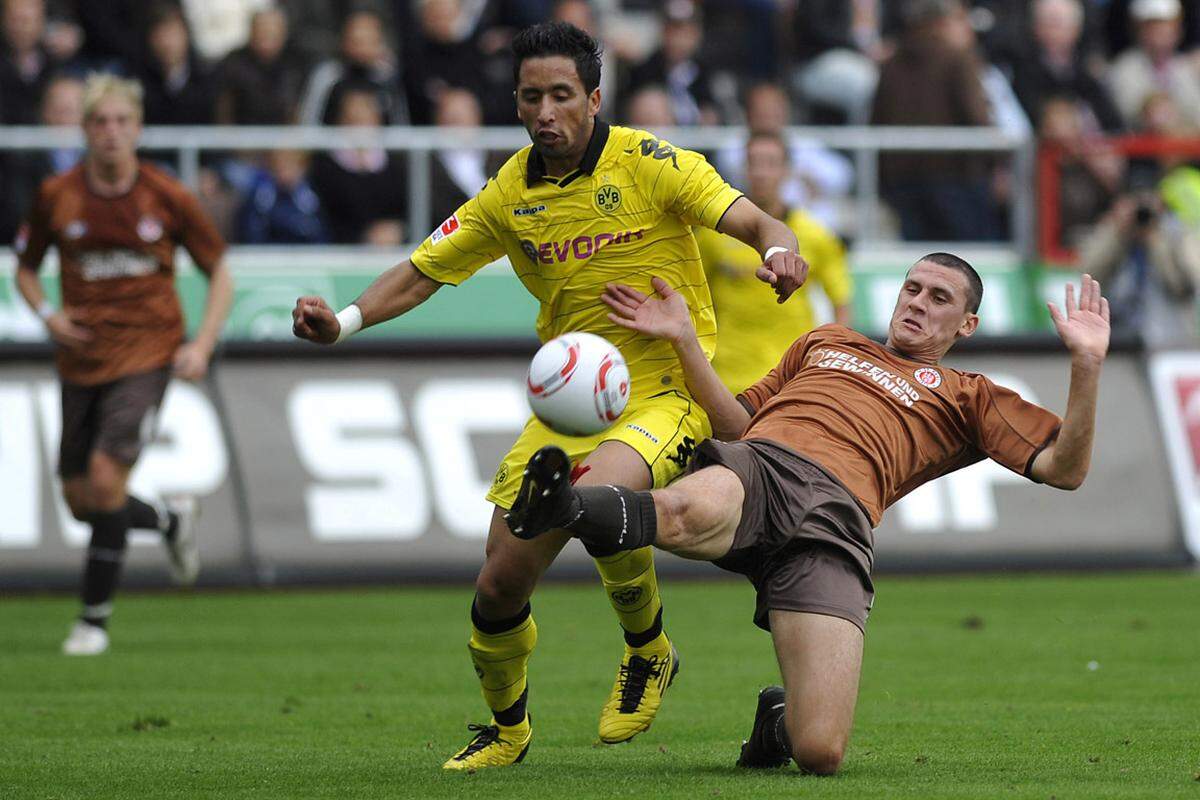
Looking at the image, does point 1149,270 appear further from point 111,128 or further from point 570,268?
point 570,268

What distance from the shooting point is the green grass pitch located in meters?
6.94

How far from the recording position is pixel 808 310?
1316 centimetres

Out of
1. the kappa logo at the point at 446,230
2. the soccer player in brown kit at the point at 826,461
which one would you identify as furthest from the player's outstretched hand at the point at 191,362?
the soccer player in brown kit at the point at 826,461

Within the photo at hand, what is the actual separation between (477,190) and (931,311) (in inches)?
287

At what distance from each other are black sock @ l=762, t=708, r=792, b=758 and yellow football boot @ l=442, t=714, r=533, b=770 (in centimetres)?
93

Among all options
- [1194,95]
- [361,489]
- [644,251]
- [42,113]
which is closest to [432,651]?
[361,489]

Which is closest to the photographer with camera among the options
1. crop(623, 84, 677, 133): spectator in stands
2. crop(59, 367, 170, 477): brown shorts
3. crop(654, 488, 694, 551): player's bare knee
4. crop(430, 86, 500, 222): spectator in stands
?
crop(623, 84, 677, 133): spectator in stands

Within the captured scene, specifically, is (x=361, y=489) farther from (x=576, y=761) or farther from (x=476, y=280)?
(x=576, y=761)

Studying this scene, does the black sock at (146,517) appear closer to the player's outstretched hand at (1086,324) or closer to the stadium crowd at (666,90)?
the stadium crowd at (666,90)

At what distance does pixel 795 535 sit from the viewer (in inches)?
282

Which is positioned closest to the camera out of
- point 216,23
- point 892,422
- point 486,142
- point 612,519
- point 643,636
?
point 612,519

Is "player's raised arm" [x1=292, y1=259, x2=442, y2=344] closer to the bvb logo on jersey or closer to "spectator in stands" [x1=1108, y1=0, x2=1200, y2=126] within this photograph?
the bvb logo on jersey

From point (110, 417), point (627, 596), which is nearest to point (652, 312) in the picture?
point (627, 596)

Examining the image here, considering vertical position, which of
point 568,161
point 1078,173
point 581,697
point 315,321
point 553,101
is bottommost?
point 581,697
